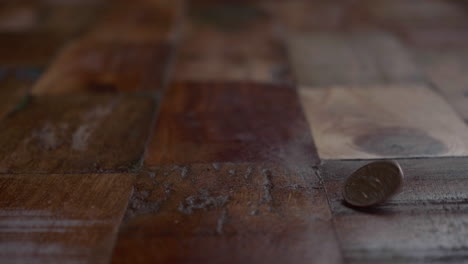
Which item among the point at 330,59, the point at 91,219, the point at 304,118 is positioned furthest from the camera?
the point at 330,59

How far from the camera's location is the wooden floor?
121cm

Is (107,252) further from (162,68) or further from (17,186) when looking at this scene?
(162,68)

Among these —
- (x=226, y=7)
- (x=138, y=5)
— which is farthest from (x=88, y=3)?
(x=226, y=7)

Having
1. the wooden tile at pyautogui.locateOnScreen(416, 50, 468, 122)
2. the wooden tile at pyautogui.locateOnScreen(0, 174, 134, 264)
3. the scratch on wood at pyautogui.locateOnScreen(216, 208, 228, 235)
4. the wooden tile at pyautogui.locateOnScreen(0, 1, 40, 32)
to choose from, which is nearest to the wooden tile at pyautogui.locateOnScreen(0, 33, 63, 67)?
the wooden tile at pyautogui.locateOnScreen(0, 1, 40, 32)

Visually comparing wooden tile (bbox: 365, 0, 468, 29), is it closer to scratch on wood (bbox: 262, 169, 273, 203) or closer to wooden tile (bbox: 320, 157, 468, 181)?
wooden tile (bbox: 320, 157, 468, 181)

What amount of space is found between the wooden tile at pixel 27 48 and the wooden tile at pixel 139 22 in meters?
0.24

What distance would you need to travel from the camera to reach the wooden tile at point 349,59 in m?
2.17

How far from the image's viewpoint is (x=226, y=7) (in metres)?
3.16

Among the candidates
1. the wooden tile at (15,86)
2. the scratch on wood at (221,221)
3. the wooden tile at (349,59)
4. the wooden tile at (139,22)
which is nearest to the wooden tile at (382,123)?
the wooden tile at (349,59)

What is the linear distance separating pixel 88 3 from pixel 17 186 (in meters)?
2.20

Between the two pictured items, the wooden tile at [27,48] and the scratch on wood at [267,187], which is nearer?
the scratch on wood at [267,187]

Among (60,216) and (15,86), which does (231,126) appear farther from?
(15,86)

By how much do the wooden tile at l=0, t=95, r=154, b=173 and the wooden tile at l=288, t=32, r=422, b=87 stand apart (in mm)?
809

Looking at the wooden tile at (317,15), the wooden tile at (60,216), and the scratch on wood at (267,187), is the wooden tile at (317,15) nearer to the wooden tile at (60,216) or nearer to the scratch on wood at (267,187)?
the scratch on wood at (267,187)
